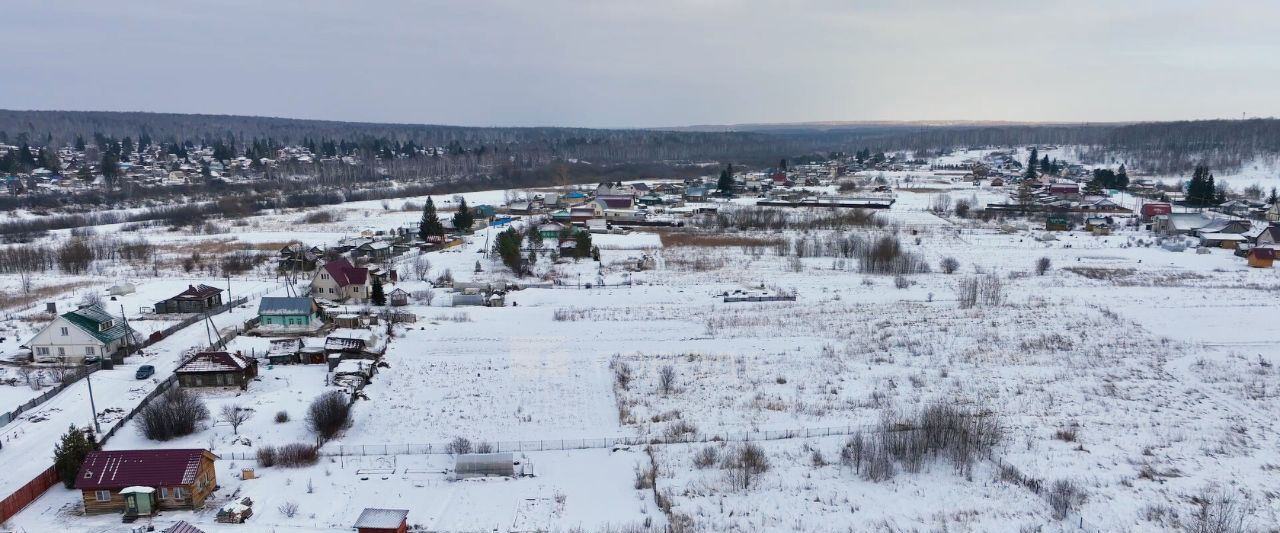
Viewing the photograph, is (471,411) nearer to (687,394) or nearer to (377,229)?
(687,394)

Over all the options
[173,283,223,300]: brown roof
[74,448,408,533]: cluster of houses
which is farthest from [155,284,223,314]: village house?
[74,448,408,533]: cluster of houses

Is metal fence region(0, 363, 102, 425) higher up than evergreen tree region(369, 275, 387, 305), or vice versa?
evergreen tree region(369, 275, 387, 305)

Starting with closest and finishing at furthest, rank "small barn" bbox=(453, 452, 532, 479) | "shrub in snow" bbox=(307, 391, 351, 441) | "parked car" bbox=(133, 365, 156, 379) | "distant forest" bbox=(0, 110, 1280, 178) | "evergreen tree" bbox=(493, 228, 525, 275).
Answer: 1. "small barn" bbox=(453, 452, 532, 479)
2. "shrub in snow" bbox=(307, 391, 351, 441)
3. "parked car" bbox=(133, 365, 156, 379)
4. "evergreen tree" bbox=(493, 228, 525, 275)
5. "distant forest" bbox=(0, 110, 1280, 178)

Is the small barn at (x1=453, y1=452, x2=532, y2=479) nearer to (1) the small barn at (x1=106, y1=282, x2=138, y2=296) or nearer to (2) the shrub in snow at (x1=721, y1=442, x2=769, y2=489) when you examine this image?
(2) the shrub in snow at (x1=721, y1=442, x2=769, y2=489)

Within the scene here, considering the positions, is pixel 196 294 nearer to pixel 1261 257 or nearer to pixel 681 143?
pixel 1261 257

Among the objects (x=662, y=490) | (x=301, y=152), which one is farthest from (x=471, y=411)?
(x=301, y=152)
